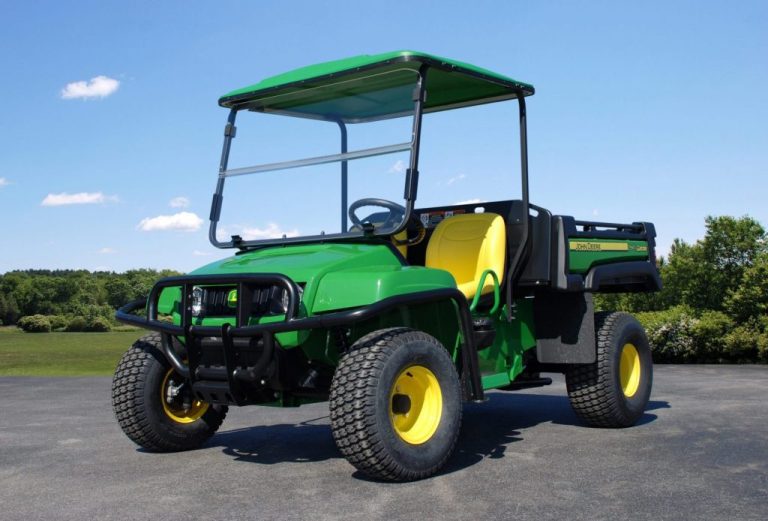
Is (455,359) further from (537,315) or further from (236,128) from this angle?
(236,128)

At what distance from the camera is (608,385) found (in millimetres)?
6828

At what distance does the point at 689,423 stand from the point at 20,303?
28.5 metres

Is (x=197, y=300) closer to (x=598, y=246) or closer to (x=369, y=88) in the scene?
(x=369, y=88)

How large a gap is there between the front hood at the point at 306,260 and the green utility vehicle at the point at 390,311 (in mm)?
17

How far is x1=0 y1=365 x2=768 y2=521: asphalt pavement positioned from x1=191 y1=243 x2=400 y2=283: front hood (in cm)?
116

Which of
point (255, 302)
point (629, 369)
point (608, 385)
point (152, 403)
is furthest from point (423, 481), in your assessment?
point (629, 369)

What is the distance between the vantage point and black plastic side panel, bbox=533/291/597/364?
266 inches

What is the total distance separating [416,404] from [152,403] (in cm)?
179

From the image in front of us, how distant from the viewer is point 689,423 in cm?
699

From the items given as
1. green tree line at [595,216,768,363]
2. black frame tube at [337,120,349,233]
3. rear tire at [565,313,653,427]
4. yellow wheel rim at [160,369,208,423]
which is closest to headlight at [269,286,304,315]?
black frame tube at [337,120,349,233]

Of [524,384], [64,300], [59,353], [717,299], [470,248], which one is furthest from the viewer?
[64,300]

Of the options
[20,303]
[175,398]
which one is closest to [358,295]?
[175,398]

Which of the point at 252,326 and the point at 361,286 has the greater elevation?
the point at 361,286

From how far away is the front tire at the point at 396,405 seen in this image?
15.4ft
